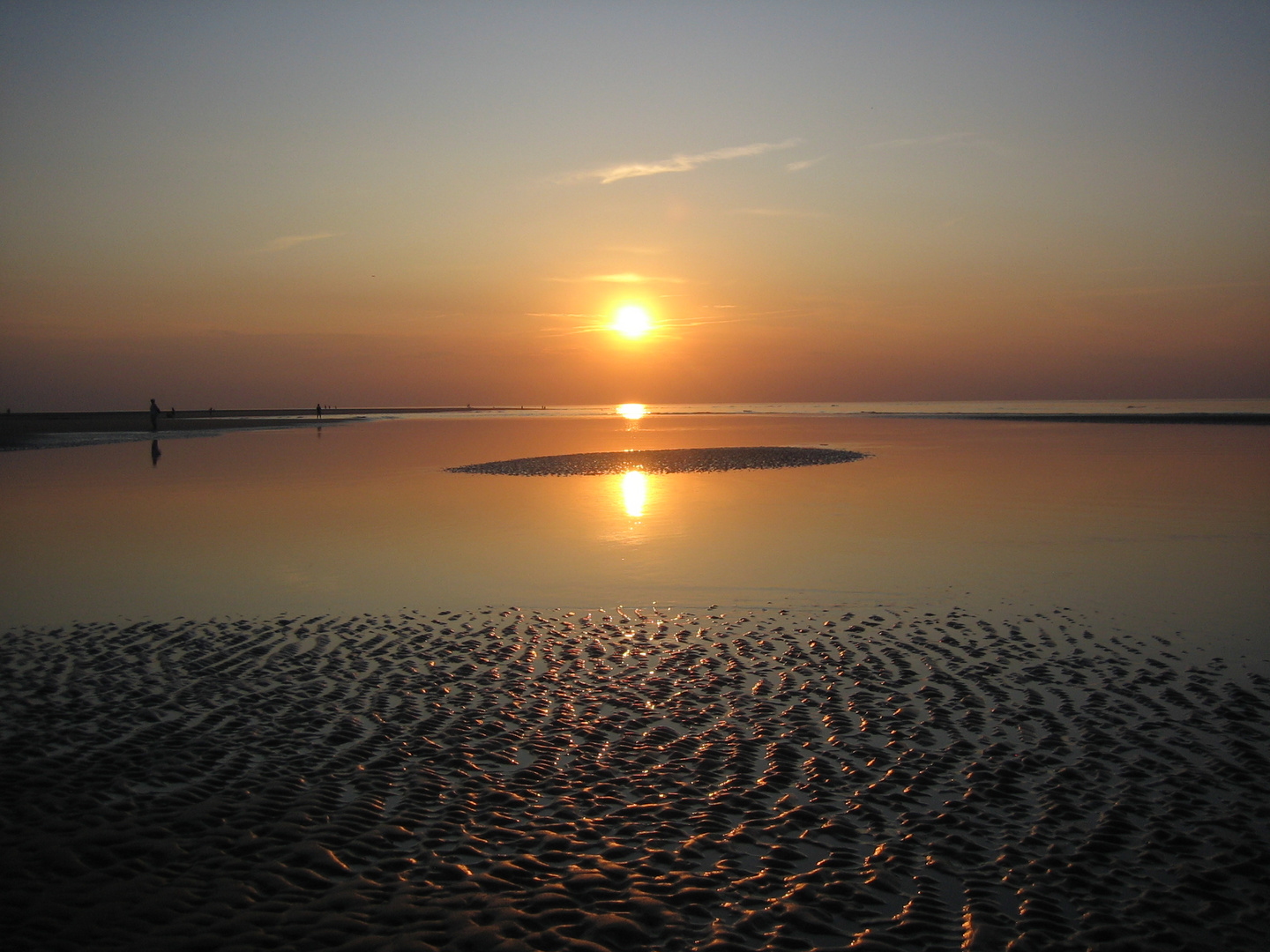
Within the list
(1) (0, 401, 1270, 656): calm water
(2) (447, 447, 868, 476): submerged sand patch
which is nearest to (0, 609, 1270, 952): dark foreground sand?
(1) (0, 401, 1270, 656): calm water

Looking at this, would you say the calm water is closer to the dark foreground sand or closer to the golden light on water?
the golden light on water

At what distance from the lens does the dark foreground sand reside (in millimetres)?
7020

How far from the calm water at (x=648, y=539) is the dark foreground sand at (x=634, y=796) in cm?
369

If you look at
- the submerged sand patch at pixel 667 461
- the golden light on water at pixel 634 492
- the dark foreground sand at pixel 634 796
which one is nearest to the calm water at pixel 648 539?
the golden light on water at pixel 634 492

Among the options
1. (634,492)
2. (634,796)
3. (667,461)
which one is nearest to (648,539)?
(634,492)

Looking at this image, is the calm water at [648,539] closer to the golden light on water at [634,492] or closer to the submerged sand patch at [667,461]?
the golden light on water at [634,492]

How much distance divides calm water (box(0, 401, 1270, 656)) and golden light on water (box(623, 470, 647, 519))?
25cm

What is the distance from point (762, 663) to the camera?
13.9 metres

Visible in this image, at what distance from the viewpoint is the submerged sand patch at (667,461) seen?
49.2 m

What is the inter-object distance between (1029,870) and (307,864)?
6979 mm

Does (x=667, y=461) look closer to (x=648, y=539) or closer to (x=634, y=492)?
(x=634, y=492)

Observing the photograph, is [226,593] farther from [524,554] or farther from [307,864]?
[307,864]

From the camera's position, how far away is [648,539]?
25.7 meters

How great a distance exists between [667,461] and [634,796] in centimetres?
4673
